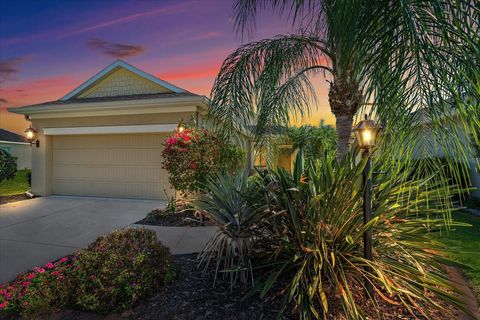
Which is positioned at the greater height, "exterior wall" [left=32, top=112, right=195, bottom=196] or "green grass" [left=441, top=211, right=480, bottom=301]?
"exterior wall" [left=32, top=112, right=195, bottom=196]

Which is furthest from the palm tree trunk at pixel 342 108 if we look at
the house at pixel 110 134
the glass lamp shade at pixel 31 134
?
the glass lamp shade at pixel 31 134

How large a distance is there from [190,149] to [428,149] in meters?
5.45

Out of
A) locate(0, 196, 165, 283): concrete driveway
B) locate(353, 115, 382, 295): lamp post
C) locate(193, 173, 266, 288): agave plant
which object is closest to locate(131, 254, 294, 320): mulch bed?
locate(193, 173, 266, 288): agave plant

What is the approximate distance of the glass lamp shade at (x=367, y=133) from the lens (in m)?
2.60

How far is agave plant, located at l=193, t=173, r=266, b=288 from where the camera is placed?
296 centimetres

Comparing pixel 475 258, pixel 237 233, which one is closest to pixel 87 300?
pixel 237 233

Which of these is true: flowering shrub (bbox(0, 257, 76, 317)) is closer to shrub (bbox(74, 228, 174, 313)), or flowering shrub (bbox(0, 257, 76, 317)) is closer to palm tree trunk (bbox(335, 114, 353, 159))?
shrub (bbox(74, 228, 174, 313))

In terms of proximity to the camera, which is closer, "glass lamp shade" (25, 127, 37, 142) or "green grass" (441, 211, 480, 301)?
"green grass" (441, 211, 480, 301)

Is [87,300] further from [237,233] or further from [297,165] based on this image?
[297,165]

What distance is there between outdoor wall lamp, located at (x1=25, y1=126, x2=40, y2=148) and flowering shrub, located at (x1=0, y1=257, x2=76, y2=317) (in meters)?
8.73

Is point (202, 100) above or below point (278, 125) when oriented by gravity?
above

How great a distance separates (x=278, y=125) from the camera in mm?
5426

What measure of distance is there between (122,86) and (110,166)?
3.39 meters

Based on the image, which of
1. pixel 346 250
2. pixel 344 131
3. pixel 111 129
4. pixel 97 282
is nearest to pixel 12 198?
pixel 111 129
